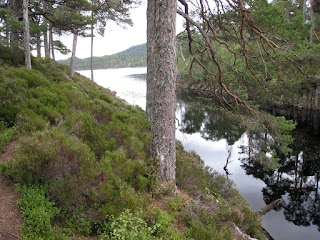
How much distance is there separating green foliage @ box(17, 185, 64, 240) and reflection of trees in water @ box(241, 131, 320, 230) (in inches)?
360

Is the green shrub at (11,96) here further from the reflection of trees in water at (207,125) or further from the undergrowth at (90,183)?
the reflection of trees in water at (207,125)

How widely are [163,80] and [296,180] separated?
14.2 m

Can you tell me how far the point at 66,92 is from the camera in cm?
805

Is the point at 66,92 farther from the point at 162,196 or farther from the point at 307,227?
the point at 307,227

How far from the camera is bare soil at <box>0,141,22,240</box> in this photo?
3356 mm

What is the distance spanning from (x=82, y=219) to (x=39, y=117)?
301 centimetres

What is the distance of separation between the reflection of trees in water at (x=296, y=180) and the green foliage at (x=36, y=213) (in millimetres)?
9132

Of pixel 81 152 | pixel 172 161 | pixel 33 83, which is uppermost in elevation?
pixel 33 83

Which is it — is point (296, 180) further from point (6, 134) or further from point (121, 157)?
point (6, 134)

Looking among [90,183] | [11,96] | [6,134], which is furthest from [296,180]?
[6,134]

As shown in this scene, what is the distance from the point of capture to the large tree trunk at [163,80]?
15.9 feet

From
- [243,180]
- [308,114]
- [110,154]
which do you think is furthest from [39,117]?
[308,114]

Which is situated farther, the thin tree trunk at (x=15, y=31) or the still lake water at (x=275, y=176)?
the still lake water at (x=275, y=176)

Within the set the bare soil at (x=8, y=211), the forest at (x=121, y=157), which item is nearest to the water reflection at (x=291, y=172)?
the forest at (x=121, y=157)
